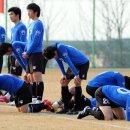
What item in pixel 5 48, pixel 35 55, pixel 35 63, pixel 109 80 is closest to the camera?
pixel 109 80

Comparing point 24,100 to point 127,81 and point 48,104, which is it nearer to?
point 48,104

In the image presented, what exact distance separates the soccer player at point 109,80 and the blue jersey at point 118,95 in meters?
0.46

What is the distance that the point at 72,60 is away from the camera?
11.9 meters

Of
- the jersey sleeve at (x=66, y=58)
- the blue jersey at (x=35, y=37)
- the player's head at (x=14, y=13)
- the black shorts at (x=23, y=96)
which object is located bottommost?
the black shorts at (x=23, y=96)

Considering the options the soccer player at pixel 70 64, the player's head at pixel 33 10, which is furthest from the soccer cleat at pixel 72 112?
the player's head at pixel 33 10

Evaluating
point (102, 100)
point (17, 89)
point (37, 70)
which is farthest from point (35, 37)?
point (102, 100)

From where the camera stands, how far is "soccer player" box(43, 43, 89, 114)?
37.7ft

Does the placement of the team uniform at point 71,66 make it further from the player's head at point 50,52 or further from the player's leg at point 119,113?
the player's leg at point 119,113

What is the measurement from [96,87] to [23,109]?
1.32m

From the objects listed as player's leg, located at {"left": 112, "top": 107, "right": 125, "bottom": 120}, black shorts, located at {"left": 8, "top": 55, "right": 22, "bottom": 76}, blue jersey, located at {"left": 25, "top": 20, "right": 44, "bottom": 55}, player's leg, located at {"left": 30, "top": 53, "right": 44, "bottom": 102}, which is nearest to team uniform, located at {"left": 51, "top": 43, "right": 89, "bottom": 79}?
player's leg, located at {"left": 30, "top": 53, "right": 44, "bottom": 102}

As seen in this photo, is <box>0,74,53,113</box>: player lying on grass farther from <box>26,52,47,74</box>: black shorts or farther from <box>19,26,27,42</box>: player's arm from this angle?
<box>19,26,27,42</box>: player's arm

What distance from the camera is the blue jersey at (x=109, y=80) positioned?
36.3ft

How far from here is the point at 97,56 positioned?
Result: 31.7 meters

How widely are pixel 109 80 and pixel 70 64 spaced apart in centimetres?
76
